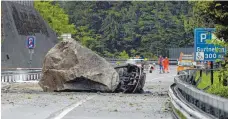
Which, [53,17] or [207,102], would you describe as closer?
[207,102]

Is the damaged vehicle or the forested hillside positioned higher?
the forested hillside

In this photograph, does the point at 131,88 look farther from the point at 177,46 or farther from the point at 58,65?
the point at 177,46

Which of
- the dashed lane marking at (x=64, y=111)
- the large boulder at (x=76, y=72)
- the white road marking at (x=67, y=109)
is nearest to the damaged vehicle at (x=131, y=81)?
the large boulder at (x=76, y=72)

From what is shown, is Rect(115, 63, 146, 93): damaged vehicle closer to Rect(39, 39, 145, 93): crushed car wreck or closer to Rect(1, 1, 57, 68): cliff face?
Rect(39, 39, 145, 93): crushed car wreck

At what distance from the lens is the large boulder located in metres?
23.1

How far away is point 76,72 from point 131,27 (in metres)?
75.5

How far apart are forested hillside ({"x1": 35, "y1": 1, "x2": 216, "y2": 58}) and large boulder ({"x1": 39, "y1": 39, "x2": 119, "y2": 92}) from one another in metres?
70.0

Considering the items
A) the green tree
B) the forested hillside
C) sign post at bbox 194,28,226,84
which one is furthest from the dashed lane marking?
the forested hillside

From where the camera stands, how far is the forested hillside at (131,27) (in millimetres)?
94875

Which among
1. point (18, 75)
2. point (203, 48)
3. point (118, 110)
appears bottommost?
point (18, 75)

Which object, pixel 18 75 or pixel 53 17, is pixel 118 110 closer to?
pixel 18 75

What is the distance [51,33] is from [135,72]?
133 ft

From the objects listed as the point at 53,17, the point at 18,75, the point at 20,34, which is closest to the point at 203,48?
the point at 18,75

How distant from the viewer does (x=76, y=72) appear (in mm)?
23109
